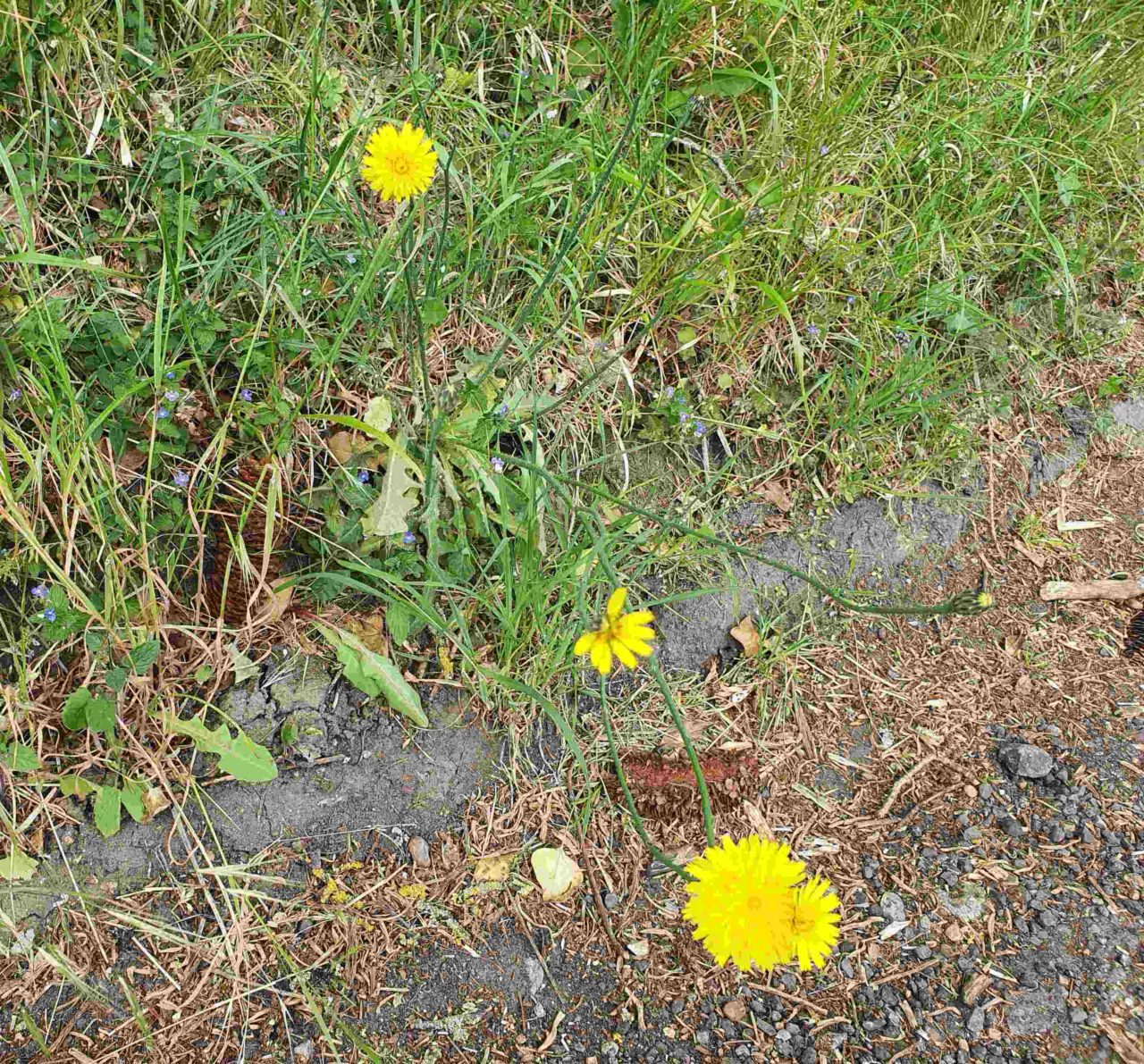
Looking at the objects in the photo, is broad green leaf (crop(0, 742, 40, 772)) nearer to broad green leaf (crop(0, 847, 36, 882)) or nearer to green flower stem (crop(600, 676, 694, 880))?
broad green leaf (crop(0, 847, 36, 882))

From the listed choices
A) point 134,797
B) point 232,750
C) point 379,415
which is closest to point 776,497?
point 379,415

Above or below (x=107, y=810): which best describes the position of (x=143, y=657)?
above

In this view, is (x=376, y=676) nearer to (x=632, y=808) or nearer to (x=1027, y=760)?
(x=632, y=808)

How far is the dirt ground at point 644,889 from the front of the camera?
1586mm

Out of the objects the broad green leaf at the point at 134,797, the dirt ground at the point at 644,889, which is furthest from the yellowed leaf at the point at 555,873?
the broad green leaf at the point at 134,797

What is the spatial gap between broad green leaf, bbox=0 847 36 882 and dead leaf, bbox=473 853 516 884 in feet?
2.60

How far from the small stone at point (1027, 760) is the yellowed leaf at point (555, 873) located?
97 centimetres

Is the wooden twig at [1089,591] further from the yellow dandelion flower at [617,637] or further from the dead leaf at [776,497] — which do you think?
the yellow dandelion flower at [617,637]

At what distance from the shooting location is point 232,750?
174 centimetres

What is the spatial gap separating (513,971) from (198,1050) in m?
0.54

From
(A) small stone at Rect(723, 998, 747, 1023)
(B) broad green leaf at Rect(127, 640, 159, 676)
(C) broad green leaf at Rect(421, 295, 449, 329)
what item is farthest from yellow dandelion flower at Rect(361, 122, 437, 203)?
(A) small stone at Rect(723, 998, 747, 1023)

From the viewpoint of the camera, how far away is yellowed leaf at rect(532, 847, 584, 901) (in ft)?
5.82

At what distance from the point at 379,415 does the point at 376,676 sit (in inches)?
22.0

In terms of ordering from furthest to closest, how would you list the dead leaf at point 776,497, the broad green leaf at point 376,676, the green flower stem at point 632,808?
1. the dead leaf at point 776,497
2. the broad green leaf at point 376,676
3. the green flower stem at point 632,808
